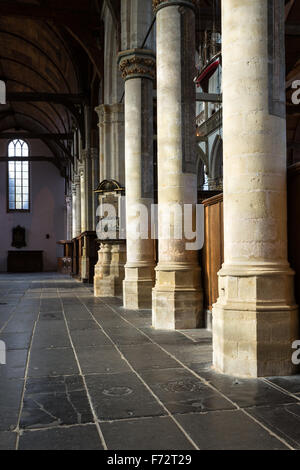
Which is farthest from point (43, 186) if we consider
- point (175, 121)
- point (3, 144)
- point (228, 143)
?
point (228, 143)

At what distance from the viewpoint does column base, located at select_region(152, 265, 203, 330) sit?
6.61 meters

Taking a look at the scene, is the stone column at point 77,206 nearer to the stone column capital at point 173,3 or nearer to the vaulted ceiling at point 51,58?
the vaulted ceiling at point 51,58

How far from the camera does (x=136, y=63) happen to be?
30.5 ft

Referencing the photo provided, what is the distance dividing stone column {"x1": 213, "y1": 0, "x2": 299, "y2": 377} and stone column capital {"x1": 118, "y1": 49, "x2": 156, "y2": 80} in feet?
16.6

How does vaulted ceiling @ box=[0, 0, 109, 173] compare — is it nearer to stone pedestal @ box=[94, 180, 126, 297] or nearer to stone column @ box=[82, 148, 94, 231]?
stone column @ box=[82, 148, 94, 231]

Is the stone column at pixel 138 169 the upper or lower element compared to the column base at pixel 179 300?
upper

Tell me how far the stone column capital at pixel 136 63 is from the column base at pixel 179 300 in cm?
432

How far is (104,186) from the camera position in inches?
474

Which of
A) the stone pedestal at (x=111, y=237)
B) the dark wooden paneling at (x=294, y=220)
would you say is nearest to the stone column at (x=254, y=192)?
the dark wooden paneling at (x=294, y=220)

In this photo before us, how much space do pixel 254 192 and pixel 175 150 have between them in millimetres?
2740

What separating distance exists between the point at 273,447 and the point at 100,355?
2.59 metres

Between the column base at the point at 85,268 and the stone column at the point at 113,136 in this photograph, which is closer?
the stone column at the point at 113,136

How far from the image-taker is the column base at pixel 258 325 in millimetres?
4102

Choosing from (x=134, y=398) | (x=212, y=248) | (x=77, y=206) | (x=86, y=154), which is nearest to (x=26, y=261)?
(x=77, y=206)
